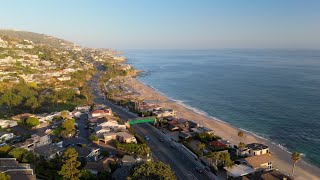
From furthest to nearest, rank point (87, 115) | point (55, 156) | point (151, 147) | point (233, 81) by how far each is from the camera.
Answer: point (233, 81) < point (87, 115) < point (151, 147) < point (55, 156)

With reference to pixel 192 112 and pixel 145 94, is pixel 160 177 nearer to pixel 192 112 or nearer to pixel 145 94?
pixel 192 112

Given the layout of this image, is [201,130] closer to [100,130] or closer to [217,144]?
[217,144]

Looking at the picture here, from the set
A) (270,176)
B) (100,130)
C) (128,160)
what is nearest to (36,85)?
(100,130)

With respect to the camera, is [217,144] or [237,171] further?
[217,144]

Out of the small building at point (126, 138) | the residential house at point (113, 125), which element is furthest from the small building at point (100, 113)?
the small building at point (126, 138)

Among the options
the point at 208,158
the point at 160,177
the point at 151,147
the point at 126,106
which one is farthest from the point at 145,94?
the point at 160,177

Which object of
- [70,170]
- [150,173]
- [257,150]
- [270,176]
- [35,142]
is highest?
[150,173]
